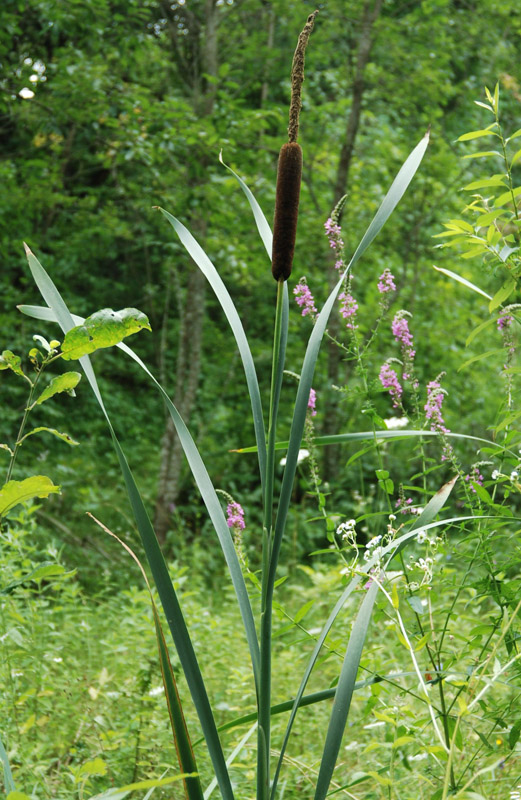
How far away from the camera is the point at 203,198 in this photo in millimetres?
4695

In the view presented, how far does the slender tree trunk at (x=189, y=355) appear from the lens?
5.02m

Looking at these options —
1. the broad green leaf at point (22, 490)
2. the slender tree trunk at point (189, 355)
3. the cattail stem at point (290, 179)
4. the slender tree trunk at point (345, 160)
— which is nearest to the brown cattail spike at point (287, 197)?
the cattail stem at point (290, 179)

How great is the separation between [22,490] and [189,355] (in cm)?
415

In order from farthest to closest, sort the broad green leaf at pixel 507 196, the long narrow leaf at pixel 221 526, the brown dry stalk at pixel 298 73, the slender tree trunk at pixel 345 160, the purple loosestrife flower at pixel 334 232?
the slender tree trunk at pixel 345 160, the purple loosestrife flower at pixel 334 232, the broad green leaf at pixel 507 196, the long narrow leaf at pixel 221 526, the brown dry stalk at pixel 298 73

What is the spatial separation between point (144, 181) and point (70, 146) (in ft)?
3.30

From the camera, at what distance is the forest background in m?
4.77

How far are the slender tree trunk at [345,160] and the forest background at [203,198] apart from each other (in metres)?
0.02

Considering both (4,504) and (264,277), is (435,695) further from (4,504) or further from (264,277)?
(264,277)

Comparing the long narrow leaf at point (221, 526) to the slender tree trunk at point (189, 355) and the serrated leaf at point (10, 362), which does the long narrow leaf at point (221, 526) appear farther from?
the slender tree trunk at point (189, 355)

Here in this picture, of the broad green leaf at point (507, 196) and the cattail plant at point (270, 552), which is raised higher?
the broad green leaf at point (507, 196)

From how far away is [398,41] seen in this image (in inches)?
235

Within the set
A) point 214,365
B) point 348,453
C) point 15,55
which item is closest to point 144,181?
point 15,55

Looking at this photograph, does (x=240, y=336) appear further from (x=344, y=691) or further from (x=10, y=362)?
(x=344, y=691)

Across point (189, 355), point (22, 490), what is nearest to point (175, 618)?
point (22, 490)
